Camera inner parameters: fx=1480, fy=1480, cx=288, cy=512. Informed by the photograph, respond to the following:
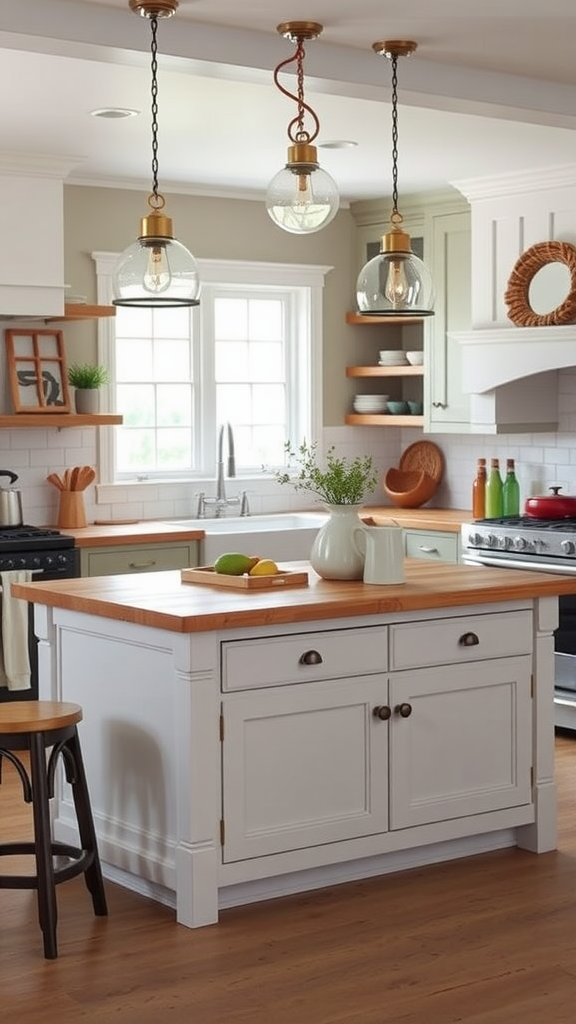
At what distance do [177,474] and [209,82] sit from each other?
304 cm

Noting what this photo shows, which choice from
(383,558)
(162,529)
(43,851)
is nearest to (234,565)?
(383,558)

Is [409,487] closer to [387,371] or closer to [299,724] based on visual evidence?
[387,371]

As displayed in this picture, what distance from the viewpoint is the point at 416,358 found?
7.97 metres

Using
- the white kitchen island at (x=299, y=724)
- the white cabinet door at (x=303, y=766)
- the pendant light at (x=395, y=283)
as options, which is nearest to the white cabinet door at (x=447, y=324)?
the white kitchen island at (x=299, y=724)

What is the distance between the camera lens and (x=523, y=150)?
21.2 feet

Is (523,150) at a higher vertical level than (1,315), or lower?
higher

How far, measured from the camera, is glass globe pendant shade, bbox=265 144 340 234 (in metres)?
4.04

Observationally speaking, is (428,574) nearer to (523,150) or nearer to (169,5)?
(169,5)

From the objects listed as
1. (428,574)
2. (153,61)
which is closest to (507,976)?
(428,574)

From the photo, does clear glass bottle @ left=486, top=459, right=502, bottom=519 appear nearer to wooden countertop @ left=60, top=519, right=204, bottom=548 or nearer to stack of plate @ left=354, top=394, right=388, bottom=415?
stack of plate @ left=354, top=394, right=388, bottom=415

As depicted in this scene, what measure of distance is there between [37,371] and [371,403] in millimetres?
2060

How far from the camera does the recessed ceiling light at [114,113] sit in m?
5.49

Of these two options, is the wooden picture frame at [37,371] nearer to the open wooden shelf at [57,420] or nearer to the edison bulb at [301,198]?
the open wooden shelf at [57,420]

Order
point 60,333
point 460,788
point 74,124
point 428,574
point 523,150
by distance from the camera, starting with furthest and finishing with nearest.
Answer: point 60,333
point 523,150
point 74,124
point 428,574
point 460,788
